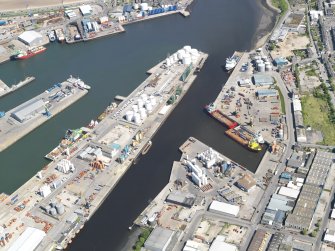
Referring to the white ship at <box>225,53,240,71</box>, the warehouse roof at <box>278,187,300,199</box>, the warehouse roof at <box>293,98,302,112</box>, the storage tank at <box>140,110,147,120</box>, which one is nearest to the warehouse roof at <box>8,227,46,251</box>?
the storage tank at <box>140,110,147,120</box>

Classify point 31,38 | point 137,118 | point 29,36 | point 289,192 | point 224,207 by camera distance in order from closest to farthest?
point 224,207, point 289,192, point 137,118, point 31,38, point 29,36

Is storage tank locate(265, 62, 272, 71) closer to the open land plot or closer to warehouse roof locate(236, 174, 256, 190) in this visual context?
the open land plot

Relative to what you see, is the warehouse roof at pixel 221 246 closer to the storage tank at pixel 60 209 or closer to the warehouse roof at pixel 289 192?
the warehouse roof at pixel 289 192

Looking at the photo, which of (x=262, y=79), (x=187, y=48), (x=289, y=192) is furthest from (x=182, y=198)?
(x=187, y=48)

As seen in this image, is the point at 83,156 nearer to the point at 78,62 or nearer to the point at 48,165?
the point at 48,165

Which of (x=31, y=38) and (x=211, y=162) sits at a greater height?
(x=31, y=38)

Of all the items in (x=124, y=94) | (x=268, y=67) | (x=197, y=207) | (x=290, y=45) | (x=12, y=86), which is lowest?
(x=197, y=207)

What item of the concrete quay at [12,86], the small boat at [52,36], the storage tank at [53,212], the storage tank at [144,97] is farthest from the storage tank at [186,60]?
the storage tank at [53,212]

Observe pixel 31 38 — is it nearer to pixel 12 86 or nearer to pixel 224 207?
pixel 12 86
